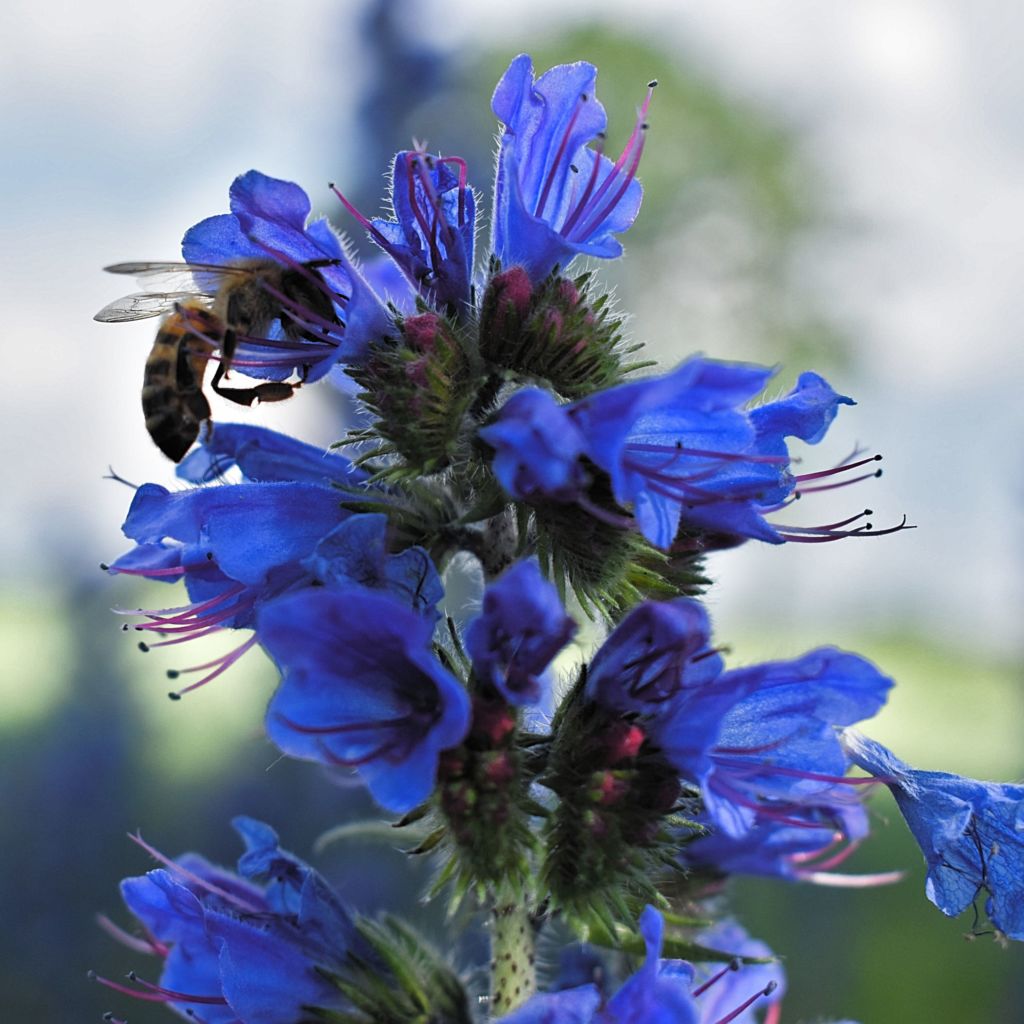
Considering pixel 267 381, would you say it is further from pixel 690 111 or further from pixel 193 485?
pixel 690 111

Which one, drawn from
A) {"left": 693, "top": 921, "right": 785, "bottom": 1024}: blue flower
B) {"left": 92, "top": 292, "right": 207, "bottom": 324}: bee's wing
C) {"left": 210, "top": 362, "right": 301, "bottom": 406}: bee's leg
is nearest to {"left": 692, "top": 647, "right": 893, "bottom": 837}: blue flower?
{"left": 693, "top": 921, "right": 785, "bottom": 1024}: blue flower

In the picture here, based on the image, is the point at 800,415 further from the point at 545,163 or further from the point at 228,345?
the point at 228,345

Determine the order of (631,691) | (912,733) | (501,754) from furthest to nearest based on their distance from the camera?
(912,733) → (631,691) → (501,754)

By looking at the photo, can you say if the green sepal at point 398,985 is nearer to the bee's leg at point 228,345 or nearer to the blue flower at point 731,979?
the blue flower at point 731,979

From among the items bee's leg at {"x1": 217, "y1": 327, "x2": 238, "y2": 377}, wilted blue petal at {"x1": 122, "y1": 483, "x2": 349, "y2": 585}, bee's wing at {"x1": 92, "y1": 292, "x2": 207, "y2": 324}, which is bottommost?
wilted blue petal at {"x1": 122, "y1": 483, "x2": 349, "y2": 585}

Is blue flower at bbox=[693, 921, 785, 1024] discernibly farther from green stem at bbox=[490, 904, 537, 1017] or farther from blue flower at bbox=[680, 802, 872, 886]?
green stem at bbox=[490, 904, 537, 1017]

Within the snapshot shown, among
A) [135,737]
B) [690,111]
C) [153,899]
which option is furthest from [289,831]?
[690,111]

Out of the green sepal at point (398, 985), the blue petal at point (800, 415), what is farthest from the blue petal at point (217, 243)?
the green sepal at point (398, 985)
